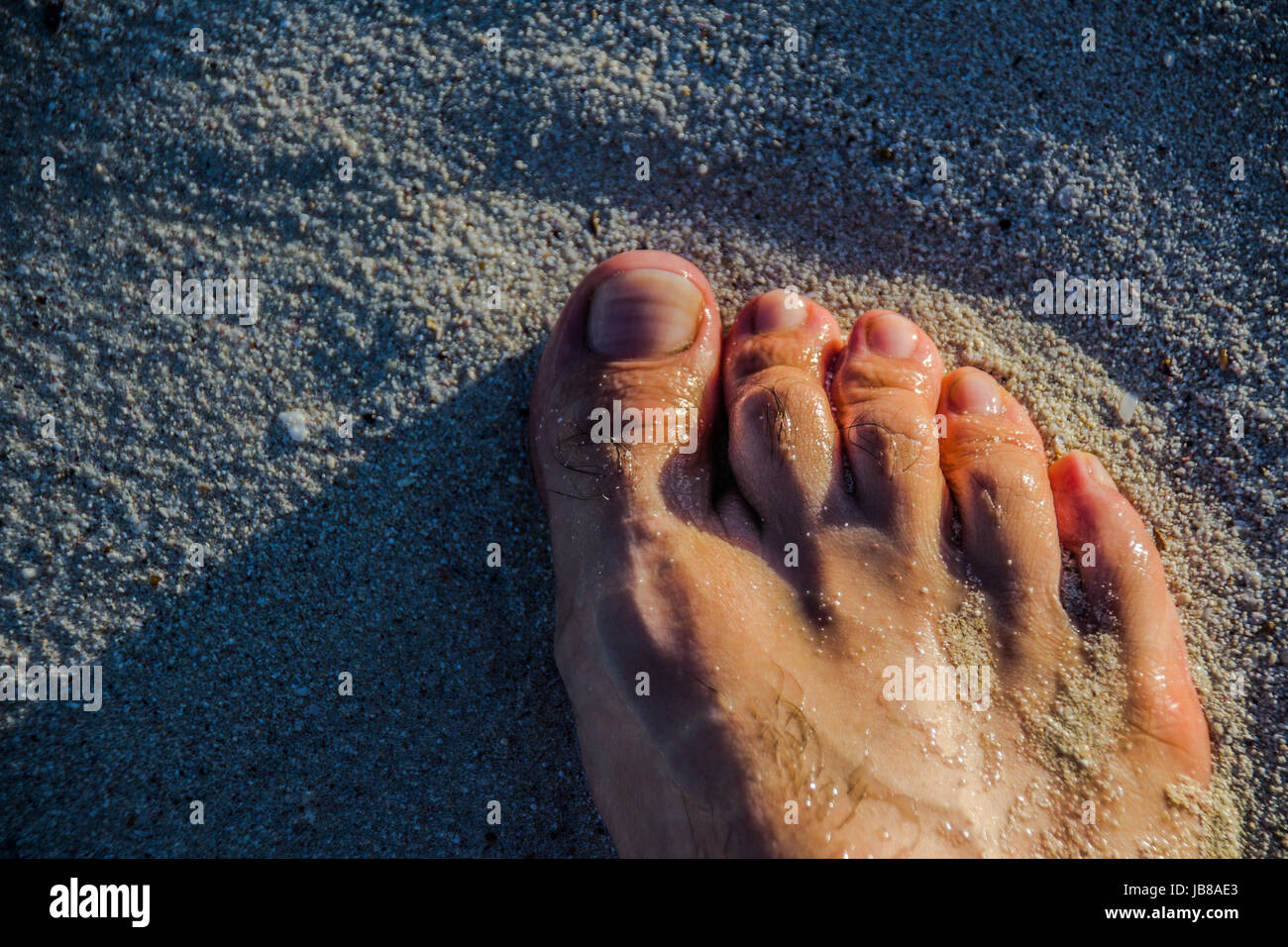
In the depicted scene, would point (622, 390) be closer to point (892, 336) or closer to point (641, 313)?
point (641, 313)

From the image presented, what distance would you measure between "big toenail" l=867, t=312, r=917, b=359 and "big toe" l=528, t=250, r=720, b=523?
42 cm

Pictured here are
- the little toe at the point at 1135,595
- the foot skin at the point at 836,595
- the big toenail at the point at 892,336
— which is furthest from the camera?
the big toenail at the point at 892,336

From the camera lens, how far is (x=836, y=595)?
6.35 ft

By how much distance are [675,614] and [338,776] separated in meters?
0.86

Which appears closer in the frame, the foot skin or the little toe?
the foot skin

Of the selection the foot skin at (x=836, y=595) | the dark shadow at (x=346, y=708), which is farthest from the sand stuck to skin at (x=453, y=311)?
the foot skin at (x=836, y=595)

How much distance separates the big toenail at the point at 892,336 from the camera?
2.05m

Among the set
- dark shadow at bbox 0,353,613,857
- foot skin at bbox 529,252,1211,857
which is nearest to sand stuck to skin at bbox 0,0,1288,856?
dark shadow at bbox 0,353,613,857

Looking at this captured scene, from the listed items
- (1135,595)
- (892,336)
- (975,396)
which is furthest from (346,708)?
(1135,595)

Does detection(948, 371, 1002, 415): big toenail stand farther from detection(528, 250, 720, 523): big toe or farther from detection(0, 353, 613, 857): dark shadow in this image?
detection(0, 353, 613, 857): dark shadow

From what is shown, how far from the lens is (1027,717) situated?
1.89 m

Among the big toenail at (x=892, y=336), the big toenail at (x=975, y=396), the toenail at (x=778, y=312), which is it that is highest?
the toenail at (x=778, y=312)

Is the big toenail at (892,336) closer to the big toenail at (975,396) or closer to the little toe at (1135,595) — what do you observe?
the big toenail at (975,396)

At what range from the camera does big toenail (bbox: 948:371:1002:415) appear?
2.06 meters
